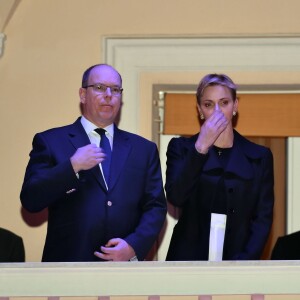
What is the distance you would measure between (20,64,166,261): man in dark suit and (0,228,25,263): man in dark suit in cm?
77

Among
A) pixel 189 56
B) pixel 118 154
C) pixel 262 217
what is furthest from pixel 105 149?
pixel 189 56

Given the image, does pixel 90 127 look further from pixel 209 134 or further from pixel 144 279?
pixel 144 279

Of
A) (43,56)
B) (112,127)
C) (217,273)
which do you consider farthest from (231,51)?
(217,273)

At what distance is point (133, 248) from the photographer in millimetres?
3246

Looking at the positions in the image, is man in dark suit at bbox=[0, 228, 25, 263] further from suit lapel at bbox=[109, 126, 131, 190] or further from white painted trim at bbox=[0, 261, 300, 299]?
white painted trim at bbox=[0, 261, 300, 299]

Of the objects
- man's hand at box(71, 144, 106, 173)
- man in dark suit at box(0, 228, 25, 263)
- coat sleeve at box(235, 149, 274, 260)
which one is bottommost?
man in dark suit at box(0, 228, 25, 263)

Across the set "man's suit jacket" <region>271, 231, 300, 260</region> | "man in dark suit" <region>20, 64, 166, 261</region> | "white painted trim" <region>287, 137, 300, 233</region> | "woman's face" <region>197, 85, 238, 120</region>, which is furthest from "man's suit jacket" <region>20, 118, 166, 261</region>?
"white painted trim" <region>287, 137, 300, 233</region>

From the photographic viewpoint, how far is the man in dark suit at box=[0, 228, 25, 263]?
4086 mm

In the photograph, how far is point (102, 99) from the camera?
11.1ft

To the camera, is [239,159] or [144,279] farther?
[239,159]

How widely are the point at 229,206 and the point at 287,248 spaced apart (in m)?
0.74

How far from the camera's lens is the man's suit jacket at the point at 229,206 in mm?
3434

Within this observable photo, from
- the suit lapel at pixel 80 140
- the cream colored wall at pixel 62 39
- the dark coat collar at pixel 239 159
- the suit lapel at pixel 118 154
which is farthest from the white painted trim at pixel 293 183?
the suit lapel at pixel 80 140

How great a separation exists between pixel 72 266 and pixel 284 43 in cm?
273
